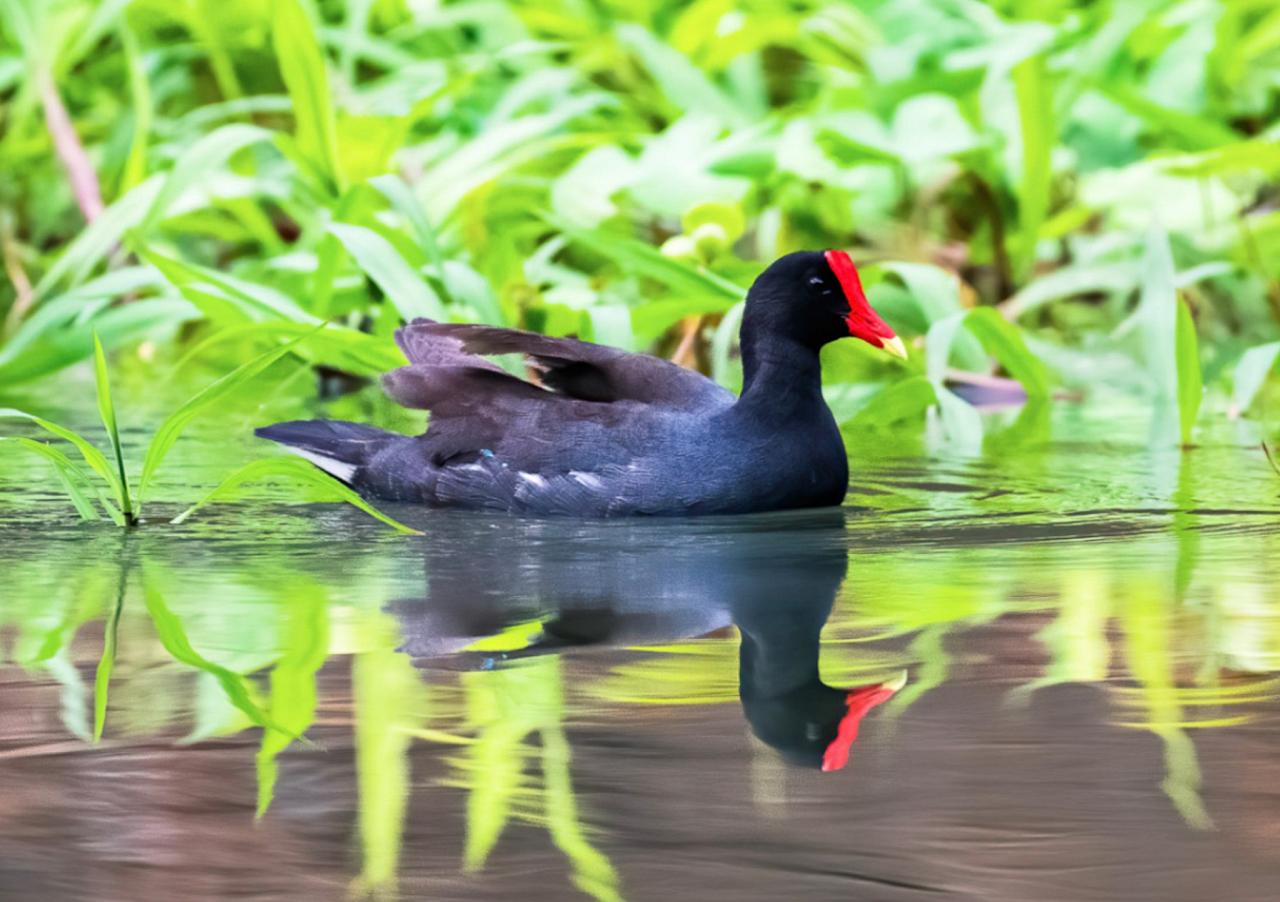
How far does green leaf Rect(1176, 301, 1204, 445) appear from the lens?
5.12m

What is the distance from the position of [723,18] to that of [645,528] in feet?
13.4

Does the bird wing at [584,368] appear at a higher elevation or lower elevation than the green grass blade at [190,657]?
higher

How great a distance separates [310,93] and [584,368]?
6.86ft

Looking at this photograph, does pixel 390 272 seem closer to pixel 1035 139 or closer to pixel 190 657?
pixel 1035 139

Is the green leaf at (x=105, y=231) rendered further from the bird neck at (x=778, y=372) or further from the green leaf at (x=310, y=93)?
the bird neck at (x=778, y=372)

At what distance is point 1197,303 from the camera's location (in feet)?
22.9

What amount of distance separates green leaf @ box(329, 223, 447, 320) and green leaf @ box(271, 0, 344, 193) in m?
0.72

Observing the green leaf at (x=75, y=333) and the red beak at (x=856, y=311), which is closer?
the red beak at (x=856, y=311)

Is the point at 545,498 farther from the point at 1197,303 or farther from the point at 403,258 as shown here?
the point at 1197,303

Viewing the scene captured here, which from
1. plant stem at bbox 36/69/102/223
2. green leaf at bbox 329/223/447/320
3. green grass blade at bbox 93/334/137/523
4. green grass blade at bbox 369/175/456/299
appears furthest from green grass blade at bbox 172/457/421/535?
plant stem at bbox 36/69/102/223

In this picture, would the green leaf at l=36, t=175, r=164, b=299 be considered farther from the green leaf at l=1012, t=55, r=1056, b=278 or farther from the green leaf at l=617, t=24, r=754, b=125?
the green leaf at l=1012, t=55, r=1056, b=278

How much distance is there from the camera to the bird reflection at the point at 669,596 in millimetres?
2719

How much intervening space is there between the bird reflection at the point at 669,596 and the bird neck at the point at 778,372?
0.82ft

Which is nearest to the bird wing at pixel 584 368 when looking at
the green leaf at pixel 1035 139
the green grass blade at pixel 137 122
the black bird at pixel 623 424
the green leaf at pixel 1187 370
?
the black bird at pixel 623 424
